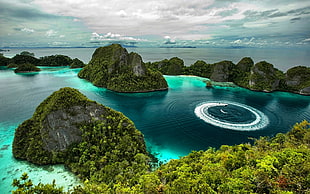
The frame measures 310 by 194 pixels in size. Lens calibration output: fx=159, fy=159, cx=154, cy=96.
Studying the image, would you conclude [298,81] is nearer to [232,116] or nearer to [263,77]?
[263,77]

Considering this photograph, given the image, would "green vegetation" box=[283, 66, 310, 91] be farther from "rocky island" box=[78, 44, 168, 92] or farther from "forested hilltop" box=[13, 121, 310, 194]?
"forested hilltop" box=[13, 121, 310, 194]

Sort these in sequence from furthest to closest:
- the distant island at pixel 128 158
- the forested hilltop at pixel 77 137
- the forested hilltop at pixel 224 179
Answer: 1. the forested hilltop at pixel 77 137
2. the distant island at pixel 128 158
3. the forested hilltop at pixel 224 179

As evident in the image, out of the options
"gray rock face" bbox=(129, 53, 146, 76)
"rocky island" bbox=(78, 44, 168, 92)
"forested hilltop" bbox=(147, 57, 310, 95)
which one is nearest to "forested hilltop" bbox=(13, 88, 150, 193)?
"rocky island" bbox=(78, 44, 168, 92)

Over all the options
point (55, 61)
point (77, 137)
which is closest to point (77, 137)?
point (77, 137)

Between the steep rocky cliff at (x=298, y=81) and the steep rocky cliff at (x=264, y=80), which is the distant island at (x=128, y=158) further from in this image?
the steep rocky cliff at (x=298, y=81)

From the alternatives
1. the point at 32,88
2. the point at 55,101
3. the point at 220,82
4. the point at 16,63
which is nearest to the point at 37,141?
the point at 55,101

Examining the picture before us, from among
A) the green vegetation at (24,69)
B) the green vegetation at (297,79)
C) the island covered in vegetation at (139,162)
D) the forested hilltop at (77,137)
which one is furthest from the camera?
the green vegetation at (24,69)

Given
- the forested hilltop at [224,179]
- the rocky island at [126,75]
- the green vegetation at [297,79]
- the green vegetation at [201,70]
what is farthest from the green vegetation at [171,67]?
the forested hilltop at [224,179]
